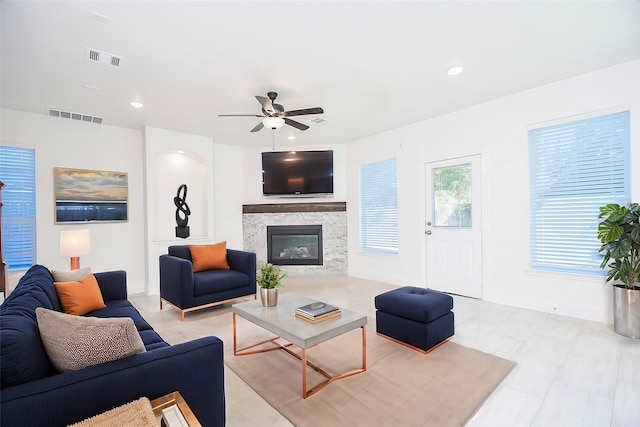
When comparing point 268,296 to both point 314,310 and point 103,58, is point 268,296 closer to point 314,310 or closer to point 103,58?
point 314,310

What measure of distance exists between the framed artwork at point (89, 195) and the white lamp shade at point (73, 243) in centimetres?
119

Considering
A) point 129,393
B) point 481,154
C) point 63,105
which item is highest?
point 63,105

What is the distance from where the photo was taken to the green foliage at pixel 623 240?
9.16 ft

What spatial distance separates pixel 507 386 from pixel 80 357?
8.38ft

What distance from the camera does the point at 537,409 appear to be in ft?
6.08

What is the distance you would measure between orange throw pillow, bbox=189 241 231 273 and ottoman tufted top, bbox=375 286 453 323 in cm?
240

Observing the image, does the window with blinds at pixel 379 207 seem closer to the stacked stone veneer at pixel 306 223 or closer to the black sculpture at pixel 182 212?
the stacked stone veneer at pixel 306 223

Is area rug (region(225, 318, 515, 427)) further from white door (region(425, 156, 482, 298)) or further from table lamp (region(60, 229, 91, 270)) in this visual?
table lamp (region(60, 229, 91, 270))

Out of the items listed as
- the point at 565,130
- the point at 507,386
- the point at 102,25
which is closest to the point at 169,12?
the point at 102,25

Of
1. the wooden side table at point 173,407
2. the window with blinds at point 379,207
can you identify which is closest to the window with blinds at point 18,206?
the wooden side table at point 173,407

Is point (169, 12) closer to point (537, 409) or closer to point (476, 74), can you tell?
point (476, 74)

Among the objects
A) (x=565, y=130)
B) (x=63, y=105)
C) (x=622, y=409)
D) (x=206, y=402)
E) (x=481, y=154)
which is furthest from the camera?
(x=481, y=154)

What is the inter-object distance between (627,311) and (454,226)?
80.4 inches

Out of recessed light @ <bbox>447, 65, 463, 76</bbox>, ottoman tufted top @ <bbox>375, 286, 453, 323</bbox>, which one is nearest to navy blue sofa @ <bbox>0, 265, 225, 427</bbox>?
ottoman tufted top @ <bbox>375, 286, 453, 323</bbox>
